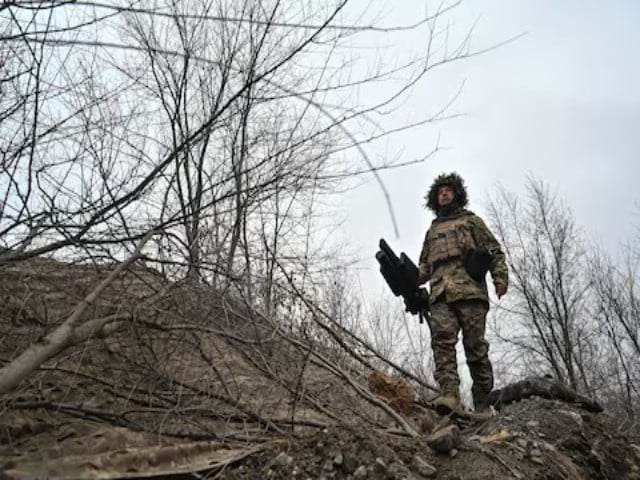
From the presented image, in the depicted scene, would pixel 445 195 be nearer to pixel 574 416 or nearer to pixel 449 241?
pixel 449 241

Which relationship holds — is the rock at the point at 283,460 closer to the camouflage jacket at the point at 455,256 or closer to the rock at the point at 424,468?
the rock at the point at 424,468

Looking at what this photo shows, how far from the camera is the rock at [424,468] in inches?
85.9

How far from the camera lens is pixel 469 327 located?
12.6 feet

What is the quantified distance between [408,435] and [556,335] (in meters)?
12.4

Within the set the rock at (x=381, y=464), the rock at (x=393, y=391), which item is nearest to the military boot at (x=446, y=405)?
the rock at (x=393, y=391)

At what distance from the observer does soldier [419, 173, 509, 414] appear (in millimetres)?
3809

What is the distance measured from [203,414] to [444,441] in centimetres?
111

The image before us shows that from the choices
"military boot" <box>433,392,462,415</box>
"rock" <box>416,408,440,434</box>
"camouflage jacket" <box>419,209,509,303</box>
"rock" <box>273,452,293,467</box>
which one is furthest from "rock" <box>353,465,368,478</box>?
"camouflage jacket" <box>419,209,509,303</box>

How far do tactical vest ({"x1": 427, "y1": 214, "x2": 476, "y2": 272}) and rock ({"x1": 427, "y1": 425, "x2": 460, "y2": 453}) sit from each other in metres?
1.76

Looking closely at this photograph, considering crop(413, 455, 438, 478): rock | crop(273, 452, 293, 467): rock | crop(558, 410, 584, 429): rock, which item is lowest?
crop(413, 455, 438, 478): rock

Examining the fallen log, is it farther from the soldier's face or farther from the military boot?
the soldier's face

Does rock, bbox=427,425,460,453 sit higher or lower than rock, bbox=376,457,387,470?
higher

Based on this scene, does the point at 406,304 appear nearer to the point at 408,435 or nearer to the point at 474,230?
the point at 474,230

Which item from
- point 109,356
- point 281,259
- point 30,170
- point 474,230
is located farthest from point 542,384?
point 30,170
